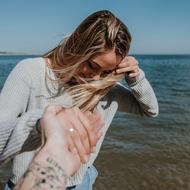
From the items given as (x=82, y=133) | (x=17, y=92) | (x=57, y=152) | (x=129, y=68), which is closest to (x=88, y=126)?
(x=82, y=133)

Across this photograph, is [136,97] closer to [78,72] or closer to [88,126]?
[78,72]

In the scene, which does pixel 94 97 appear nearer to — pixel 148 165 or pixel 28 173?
pixel 28 173

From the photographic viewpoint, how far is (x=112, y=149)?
28.2ft

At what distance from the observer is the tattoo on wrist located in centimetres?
108

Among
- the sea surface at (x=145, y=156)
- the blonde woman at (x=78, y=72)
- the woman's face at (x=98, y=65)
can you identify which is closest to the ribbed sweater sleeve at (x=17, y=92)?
the blonde woman at (x=78, y=72)

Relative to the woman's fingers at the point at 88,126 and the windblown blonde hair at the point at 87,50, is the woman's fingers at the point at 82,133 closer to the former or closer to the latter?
the woman's fingers at the point at 88,126

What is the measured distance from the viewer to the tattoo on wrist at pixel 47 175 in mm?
1085

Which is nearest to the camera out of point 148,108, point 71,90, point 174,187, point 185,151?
point 71,90

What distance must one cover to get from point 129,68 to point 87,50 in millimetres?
441

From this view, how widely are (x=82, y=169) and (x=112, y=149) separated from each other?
18.5 ft

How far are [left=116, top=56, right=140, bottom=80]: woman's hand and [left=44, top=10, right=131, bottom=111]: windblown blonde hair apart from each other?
0.15 metres

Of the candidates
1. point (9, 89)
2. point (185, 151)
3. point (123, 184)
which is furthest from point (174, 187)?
point (9, 89)

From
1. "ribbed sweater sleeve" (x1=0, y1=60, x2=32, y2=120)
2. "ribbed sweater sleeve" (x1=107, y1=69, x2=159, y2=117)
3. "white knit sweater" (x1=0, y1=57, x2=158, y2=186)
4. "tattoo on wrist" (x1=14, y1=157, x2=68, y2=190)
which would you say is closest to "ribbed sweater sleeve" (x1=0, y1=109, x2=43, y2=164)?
"white knit sweater" (x1=0, y1=57, x2=158, y2=186)

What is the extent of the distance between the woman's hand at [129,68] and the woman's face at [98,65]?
0.09m
